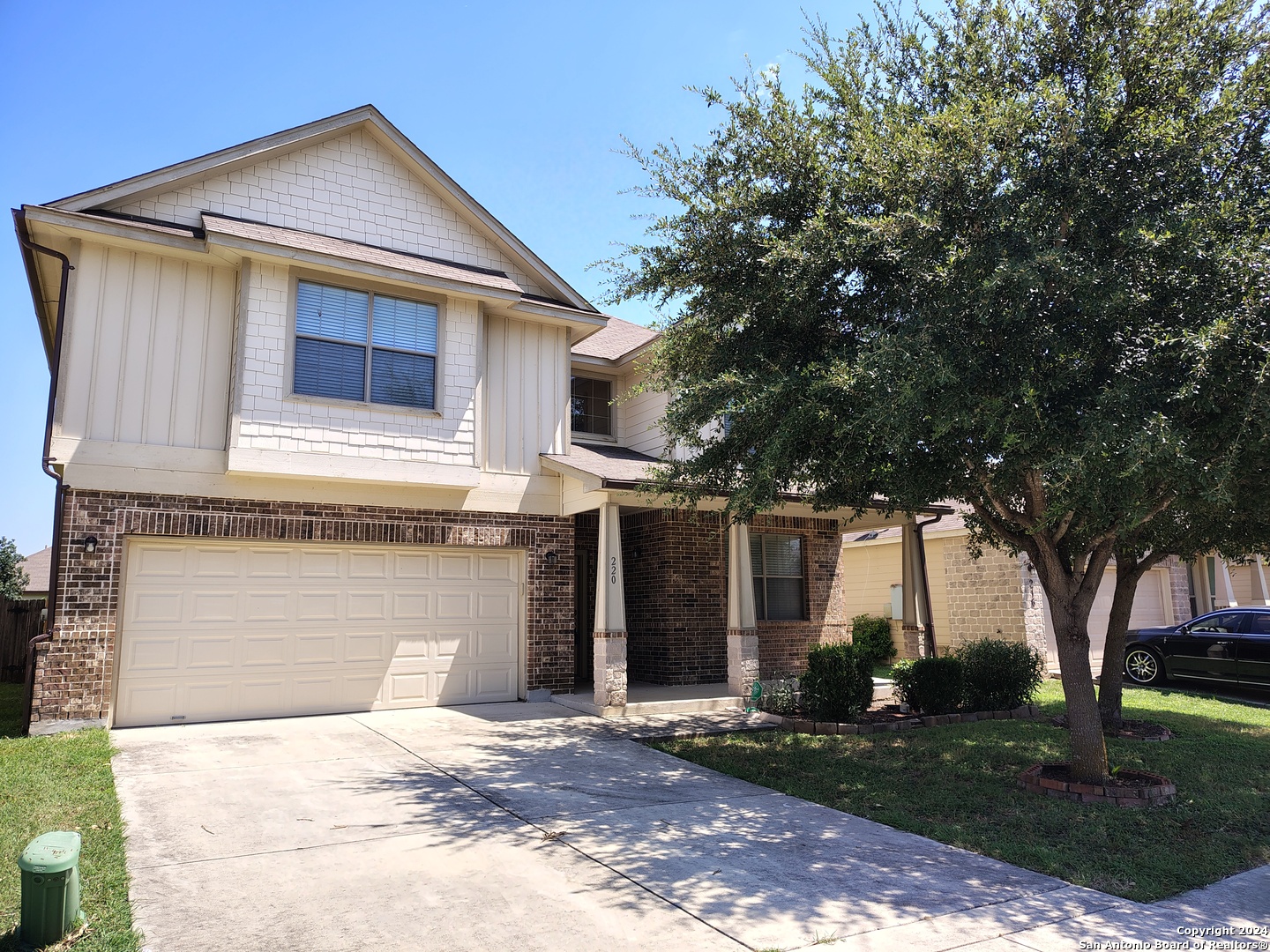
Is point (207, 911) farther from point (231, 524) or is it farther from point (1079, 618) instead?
point (1079, 618)

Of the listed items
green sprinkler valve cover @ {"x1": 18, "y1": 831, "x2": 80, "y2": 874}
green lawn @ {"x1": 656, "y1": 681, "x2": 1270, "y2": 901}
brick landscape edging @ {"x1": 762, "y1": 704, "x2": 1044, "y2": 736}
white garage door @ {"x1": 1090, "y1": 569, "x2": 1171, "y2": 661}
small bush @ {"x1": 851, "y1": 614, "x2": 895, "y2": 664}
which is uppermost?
white garage door @ {"x1": 1090, "y1": 569, "x2": 1171, "y2": 661}

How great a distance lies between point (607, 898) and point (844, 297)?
6.10 m

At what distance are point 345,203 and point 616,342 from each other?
571 cm

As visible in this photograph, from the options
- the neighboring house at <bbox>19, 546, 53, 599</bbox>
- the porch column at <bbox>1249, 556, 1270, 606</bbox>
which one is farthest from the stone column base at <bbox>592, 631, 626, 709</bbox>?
the neighboring house at <bbox>19, 546, 53, 599</bbox>

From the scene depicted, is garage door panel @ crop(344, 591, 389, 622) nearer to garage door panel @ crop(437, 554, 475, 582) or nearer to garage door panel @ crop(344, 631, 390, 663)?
garage door panel @ crop(344, 631, 390, 663)

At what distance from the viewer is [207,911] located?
463 cm

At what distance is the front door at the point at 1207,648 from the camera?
1476 cm

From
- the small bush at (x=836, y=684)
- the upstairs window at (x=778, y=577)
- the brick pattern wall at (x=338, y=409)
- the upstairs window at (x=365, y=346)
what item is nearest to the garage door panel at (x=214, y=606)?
the brick pattern wall at (x=338, y=409)

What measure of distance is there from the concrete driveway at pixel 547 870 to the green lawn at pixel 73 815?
0.47 ft

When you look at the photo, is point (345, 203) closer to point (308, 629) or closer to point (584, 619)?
point (308, 629)

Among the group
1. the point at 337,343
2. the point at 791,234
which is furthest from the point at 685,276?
the point at 337,343

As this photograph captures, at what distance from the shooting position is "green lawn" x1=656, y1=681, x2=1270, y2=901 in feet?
19.5

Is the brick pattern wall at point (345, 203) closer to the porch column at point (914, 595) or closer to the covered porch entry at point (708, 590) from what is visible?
the covered porch entry at point (708, 590)

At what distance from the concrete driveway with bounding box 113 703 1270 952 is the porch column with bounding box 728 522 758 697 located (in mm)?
3985
